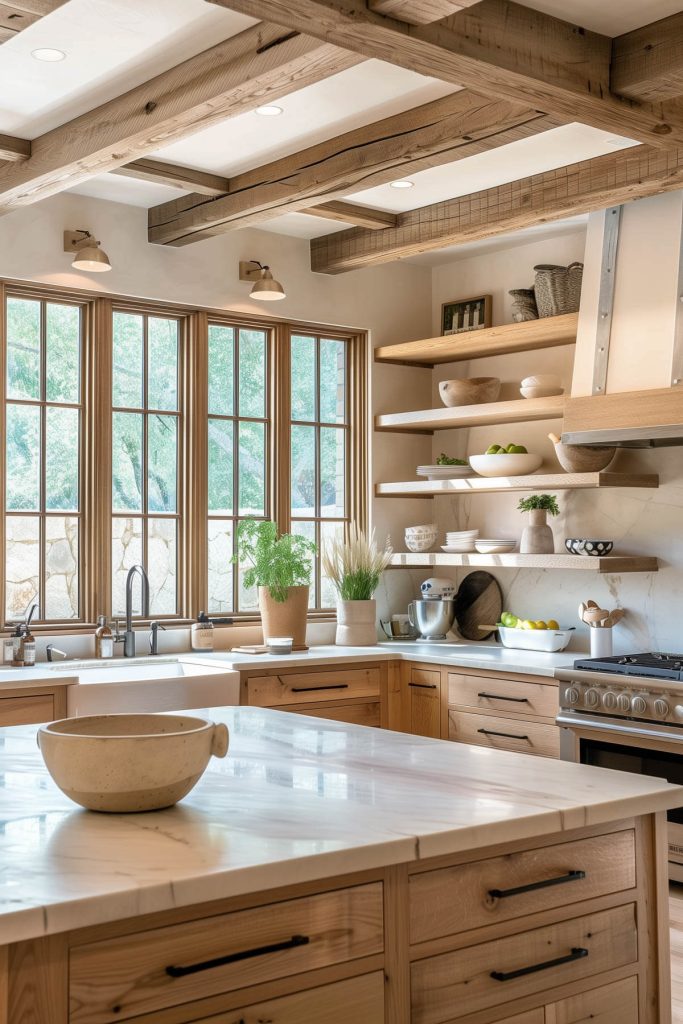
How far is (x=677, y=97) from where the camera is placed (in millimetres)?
3463

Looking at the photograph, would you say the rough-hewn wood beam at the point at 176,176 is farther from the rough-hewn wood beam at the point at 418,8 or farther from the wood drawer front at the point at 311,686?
the wood drawer front at the point at 311,686

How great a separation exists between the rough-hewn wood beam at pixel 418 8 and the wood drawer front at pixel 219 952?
6.48ft

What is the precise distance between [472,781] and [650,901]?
378 mm

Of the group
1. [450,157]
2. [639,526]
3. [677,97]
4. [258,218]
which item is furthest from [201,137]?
[639,526]

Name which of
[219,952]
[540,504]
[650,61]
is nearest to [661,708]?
[540,504]

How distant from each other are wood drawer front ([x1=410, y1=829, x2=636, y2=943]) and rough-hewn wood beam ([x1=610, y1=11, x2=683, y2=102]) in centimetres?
220

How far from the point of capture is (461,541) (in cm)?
567

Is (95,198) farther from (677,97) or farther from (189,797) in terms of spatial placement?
(189,797)

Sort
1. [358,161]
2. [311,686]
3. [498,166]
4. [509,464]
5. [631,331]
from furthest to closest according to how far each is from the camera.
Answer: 1. [509,464]
2. [311,686]
3. [631,331]
4. [498,166]
5. [358,161]

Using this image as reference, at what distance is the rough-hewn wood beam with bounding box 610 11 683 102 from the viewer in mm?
3170

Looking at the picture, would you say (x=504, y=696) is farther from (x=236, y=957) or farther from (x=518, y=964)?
(x=236, y=957)

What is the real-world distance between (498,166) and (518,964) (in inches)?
136

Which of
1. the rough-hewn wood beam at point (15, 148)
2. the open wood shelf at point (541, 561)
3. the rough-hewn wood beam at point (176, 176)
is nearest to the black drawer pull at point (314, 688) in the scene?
the open wood shelf at point (541, 561)

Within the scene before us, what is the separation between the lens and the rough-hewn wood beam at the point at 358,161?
367 centimetres
